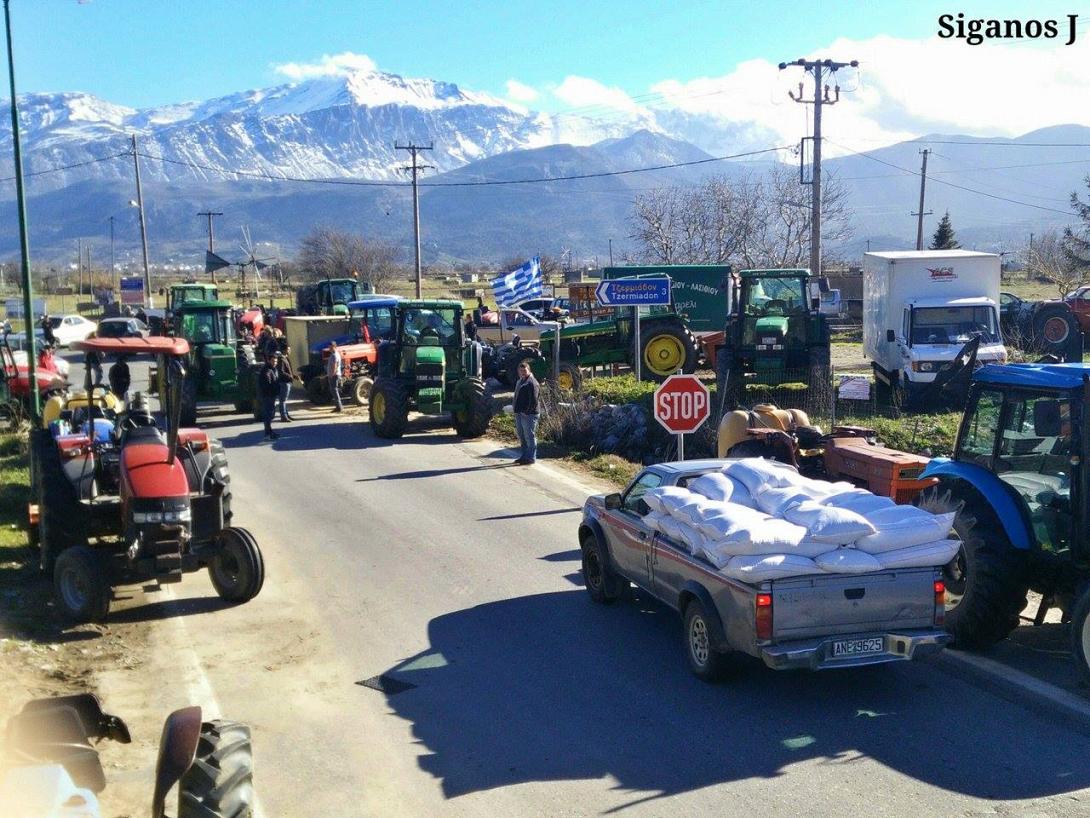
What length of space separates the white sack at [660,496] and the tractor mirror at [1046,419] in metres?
2.67

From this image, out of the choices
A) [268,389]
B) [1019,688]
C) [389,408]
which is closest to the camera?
[1019,688]

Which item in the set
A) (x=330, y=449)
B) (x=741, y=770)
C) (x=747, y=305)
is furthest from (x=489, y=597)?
(x=747, y=305)

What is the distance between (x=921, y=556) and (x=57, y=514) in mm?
7672

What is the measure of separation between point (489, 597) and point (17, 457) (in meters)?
10.9

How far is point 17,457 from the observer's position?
1848 centimetres

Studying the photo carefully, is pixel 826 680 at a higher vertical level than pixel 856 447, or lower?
lower

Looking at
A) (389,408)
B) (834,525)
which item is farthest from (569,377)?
(834,525)

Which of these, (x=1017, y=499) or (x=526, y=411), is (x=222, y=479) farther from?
(x=526, y=411)

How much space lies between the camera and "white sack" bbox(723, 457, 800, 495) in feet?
30.0

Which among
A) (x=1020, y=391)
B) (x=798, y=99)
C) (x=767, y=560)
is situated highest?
(x=798, y=99)

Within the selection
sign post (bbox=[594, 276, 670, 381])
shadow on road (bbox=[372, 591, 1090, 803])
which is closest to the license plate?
shadow on road (bbox=[372, 591, 1090, 803])

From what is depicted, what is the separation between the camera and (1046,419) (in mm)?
8336

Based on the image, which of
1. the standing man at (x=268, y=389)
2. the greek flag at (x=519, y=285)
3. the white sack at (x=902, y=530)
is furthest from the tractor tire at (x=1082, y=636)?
the greek flag at (x=519, y=285)

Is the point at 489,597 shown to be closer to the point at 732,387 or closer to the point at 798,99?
the point at 732,387
